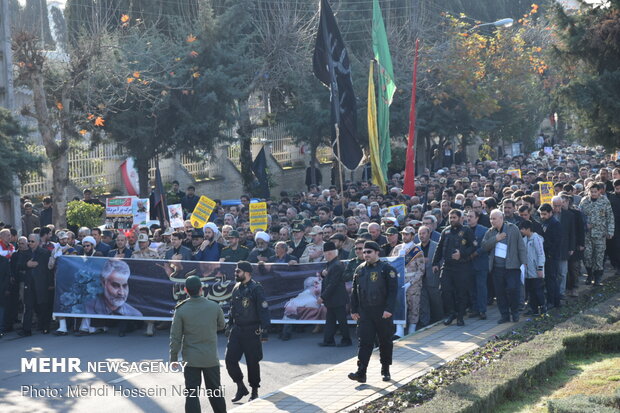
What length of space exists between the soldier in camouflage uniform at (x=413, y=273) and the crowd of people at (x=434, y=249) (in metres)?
0.01

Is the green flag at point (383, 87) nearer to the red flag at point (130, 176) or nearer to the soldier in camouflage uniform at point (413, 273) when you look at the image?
the soldier in camouflage uniform at point (413, 273)

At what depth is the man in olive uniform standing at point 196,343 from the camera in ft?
28.0

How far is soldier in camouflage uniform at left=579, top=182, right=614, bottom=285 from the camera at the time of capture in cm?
1566

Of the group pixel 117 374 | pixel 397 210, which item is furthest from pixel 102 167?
pixel 117 374

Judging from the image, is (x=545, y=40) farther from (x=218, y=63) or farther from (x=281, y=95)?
(x=218, y=63)

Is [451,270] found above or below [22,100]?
below

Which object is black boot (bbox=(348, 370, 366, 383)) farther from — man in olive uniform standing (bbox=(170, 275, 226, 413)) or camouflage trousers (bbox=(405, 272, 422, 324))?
camouflage trousers (bbox=(405, 272, 422, 324))

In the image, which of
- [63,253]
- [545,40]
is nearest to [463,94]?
[545,40]

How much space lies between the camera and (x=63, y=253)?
15.5 meters

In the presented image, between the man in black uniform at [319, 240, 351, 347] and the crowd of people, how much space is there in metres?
0.12

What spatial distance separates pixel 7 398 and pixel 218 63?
19.4 meters

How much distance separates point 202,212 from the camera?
18.1 m

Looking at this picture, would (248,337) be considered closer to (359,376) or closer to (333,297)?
(359,376)

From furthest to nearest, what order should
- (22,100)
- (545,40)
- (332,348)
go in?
(545,40) < (22,100) < (332,348)
